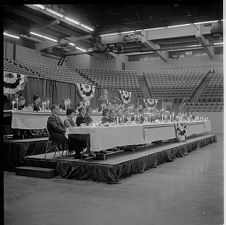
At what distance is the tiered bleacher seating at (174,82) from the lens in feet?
64.0

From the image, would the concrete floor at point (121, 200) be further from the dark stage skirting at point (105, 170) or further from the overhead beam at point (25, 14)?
the overhead beam at point (25, 14)

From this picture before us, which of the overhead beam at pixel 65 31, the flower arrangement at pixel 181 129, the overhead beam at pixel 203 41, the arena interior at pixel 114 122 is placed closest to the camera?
the arena interior at pixel 114 122

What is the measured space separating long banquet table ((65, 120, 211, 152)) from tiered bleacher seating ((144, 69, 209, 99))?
424 inches

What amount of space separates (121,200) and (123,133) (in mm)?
2385

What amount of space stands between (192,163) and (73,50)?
1607 cm

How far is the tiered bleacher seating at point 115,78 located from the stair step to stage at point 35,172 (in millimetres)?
13188

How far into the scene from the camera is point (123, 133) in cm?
622

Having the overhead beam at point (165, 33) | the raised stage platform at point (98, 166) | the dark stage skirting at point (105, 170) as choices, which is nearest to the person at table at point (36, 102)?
the raised stage platform at point (98, 166)

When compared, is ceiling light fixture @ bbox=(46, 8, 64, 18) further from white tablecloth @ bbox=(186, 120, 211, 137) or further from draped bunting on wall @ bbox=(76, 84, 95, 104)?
white tablecloth @ bbox=(186, 120, 211, 137)

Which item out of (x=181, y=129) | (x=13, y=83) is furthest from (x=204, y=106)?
(x=13, y=83)

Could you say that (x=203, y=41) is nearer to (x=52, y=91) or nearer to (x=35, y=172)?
(x=52, y=91)

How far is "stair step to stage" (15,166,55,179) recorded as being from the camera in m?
5.38

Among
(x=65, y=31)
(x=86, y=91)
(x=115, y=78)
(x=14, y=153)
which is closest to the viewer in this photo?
(x=14, y=153)

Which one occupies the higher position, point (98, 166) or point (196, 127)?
point (196, 127)
